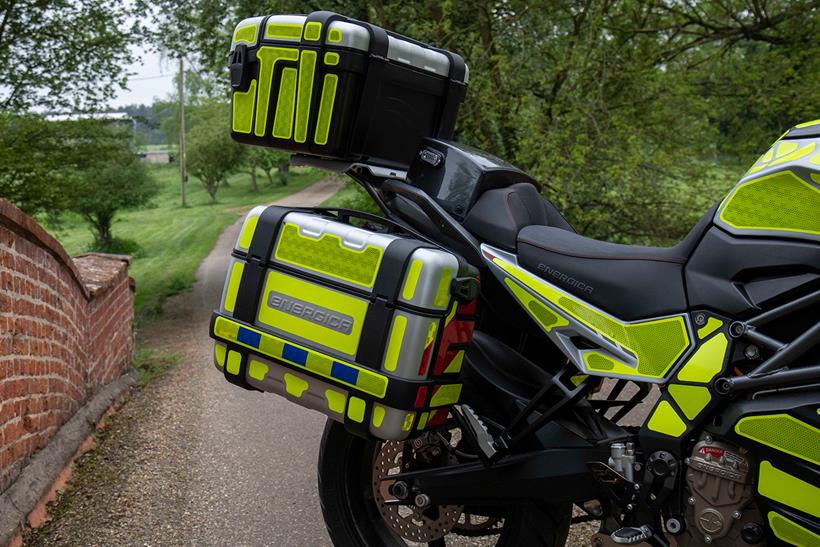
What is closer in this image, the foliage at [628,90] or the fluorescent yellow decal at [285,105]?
the fluorescent yellow decal at [285,105]

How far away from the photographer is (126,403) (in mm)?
6562

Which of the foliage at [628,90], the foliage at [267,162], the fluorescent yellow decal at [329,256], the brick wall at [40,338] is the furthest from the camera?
the foliage at [267,162]

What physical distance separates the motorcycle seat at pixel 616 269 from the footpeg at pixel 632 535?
637 mm

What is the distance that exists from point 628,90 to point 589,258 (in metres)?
7.51

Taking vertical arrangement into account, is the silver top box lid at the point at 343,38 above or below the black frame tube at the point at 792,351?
above

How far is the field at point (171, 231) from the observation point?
18438 mm

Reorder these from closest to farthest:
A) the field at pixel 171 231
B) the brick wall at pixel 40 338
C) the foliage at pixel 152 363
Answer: the brick wall at pixel 40 338, the foliage at pixel 152 363, the field at pixel 171 231

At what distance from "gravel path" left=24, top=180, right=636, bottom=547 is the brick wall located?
37 cm

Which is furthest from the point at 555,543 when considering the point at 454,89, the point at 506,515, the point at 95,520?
the point at 95,520

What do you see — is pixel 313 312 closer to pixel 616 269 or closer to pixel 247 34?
pixel 616 269

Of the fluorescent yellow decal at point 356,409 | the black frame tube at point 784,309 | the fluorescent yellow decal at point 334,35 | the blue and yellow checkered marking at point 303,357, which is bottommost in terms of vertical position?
the fluorescent yellow decal at point 356,409

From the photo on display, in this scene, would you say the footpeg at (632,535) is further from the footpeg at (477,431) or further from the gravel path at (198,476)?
the gravel path at (198,476)

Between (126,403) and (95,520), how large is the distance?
2.52 metres

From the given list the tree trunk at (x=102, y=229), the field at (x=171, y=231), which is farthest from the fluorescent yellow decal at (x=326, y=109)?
the tree trunk at (x=102, y=229)
